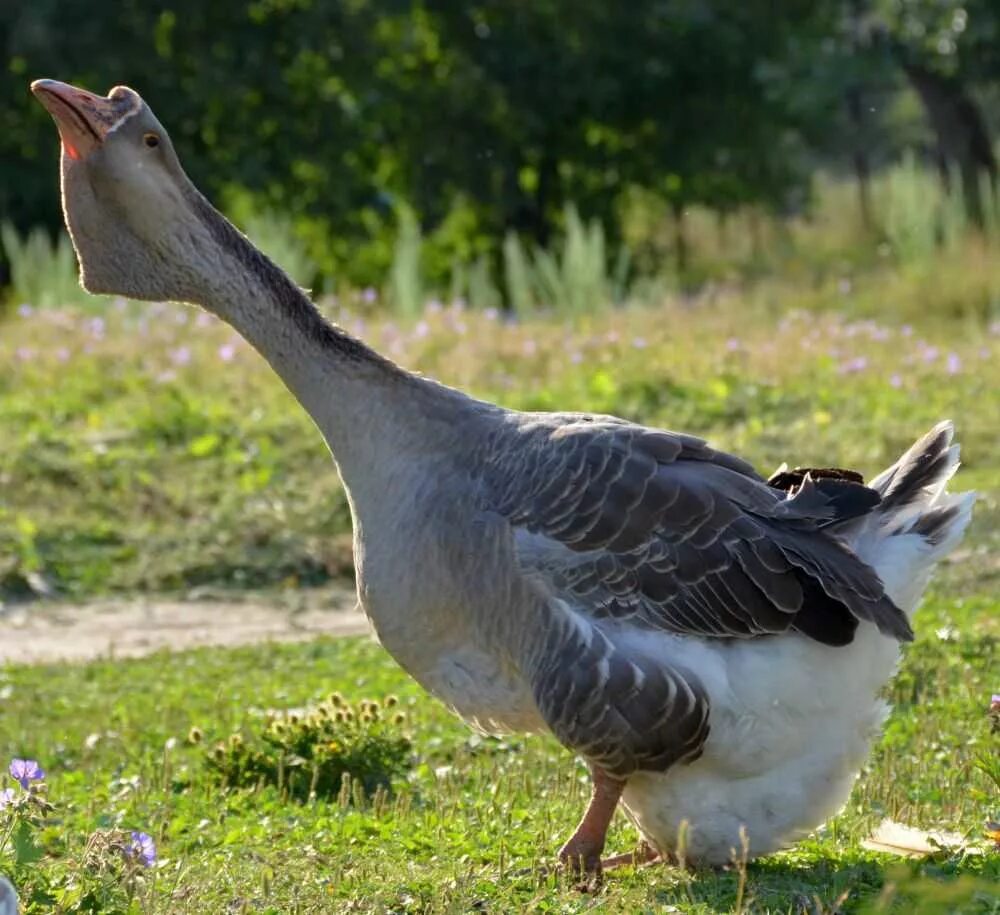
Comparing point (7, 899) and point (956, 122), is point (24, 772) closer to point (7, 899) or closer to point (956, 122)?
point (7, 899)

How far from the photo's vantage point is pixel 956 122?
91.0 ft

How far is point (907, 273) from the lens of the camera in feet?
65.9

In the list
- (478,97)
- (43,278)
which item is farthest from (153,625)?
(478,97)

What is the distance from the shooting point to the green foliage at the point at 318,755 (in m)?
6.34

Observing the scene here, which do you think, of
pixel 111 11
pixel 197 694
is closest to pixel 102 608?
pixel 197 694

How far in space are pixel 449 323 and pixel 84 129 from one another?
37.1 ft

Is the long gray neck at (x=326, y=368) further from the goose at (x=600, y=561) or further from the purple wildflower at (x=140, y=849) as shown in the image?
the purple wildflower at (x=140, y=849)

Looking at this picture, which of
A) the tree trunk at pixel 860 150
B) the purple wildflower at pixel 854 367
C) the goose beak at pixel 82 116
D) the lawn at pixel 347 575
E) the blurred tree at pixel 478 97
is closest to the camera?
the lawn at pixel 347 575

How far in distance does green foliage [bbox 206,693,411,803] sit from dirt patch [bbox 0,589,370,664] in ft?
9.30

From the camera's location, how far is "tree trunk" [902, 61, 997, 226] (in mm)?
27406

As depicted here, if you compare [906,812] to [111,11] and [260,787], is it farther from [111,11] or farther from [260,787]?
[111,11]

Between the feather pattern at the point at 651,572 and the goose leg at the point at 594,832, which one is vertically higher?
the feather pattern at the point at 651,572

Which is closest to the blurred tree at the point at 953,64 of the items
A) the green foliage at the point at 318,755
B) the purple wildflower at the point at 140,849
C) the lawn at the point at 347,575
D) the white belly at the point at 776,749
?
the lawn at the point at 347,575

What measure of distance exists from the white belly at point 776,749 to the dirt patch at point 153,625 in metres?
4.75
